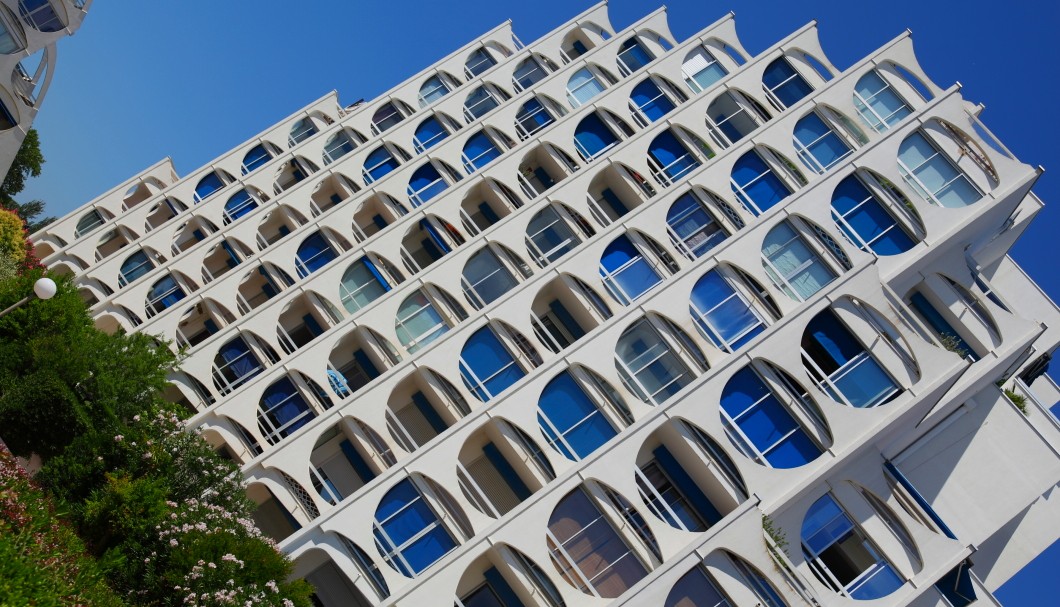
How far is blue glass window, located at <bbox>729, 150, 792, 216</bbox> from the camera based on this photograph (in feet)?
118

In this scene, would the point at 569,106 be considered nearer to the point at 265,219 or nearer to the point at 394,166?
the point at 394,166

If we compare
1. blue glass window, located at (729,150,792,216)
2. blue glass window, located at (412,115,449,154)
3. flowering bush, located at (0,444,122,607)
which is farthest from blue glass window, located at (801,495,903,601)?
blue glass window, located at (412,115,449,154)

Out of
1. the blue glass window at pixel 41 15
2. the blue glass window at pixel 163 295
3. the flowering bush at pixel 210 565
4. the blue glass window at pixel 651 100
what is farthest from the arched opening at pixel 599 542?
the blue glass window at pixel 41 15

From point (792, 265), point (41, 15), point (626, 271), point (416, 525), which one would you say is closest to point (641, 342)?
point (626, 271)

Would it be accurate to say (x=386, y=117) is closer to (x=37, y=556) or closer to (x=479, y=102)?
(x=479, y=102)

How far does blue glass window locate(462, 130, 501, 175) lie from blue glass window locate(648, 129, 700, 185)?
776cm

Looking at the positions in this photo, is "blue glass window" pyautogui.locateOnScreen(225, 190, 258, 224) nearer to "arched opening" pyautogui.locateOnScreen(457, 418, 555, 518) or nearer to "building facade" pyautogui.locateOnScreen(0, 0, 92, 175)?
"building facade" pyautogui.locateOnScreen(0, 0, 92, 175)

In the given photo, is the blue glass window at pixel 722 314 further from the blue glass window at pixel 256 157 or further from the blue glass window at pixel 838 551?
the blue glass window at pixel 256 157

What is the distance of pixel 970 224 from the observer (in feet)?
112

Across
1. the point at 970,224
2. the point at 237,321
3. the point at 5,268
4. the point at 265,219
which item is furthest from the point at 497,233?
the point at 5,268

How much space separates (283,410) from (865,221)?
2060cm

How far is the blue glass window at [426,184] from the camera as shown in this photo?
4278 centimetres

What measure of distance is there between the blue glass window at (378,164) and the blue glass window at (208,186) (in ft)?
27.0

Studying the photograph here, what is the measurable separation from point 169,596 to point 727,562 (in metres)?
14.2
